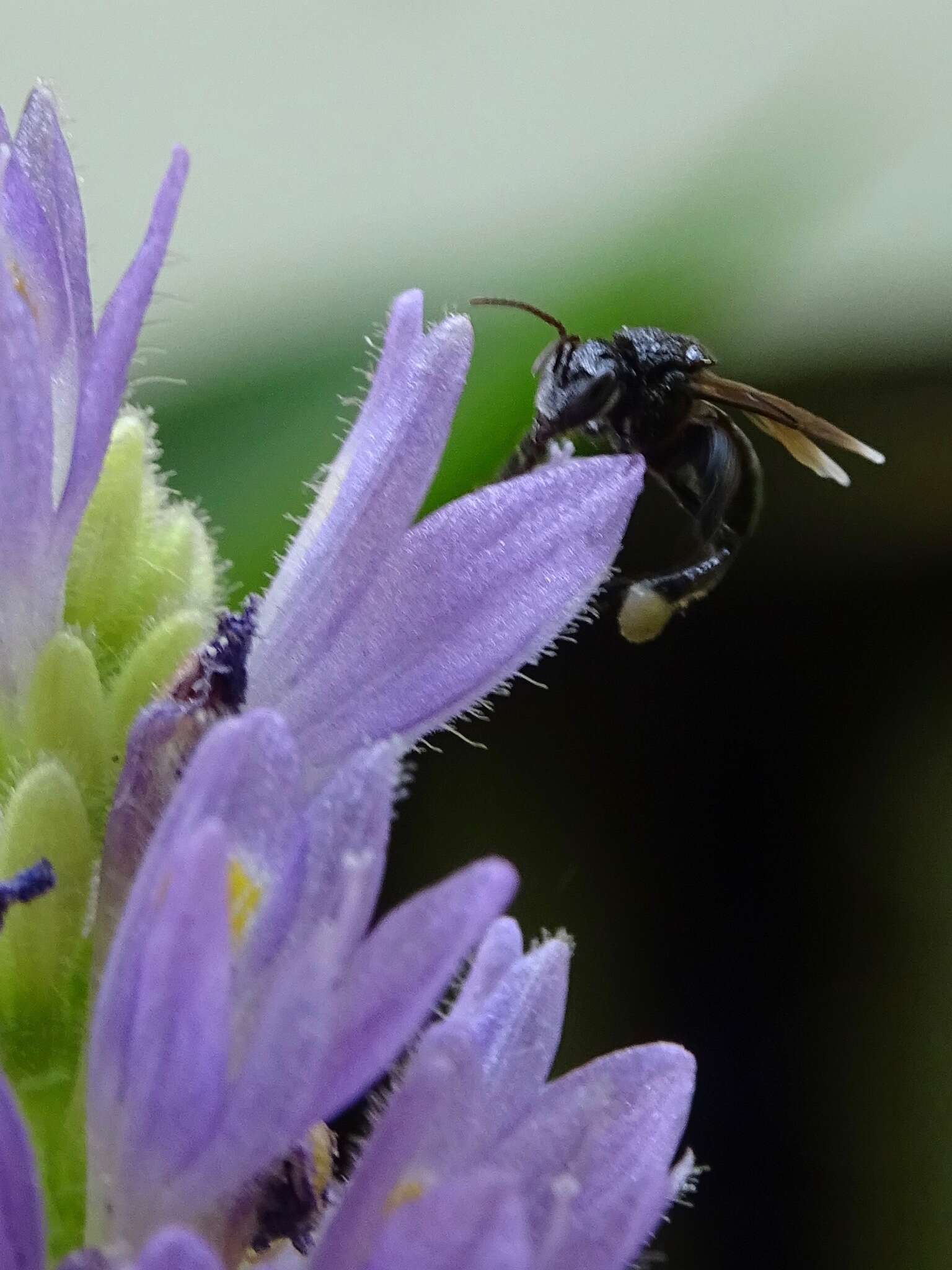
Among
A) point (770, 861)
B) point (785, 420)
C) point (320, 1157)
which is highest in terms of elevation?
point (785, 420)

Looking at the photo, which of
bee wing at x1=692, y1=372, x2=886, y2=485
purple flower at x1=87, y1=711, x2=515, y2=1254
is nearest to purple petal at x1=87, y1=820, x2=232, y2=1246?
purple flower at x1=87, y1=711, x2=515, y2=1254

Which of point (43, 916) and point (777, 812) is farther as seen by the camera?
point (777, 812)

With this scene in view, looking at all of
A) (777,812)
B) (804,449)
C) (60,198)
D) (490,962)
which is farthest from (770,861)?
(60,198)

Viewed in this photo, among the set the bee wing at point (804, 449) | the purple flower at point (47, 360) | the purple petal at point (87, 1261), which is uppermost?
the purple flower at point (47, 360)

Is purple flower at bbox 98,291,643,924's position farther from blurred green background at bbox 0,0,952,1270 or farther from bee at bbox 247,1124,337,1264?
blurred green background at bbox 0,0,952,1270

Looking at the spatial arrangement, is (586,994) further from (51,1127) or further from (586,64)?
(51,1127)

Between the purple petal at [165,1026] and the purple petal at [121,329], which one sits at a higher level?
the purple petal at [121,329]

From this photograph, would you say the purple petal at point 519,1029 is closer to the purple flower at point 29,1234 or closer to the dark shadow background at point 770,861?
the purple flower at point 29,1234

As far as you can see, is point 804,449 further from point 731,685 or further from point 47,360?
point 731,685

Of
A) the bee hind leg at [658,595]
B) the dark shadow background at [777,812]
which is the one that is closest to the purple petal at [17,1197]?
the bee hind leg at [658,595]
